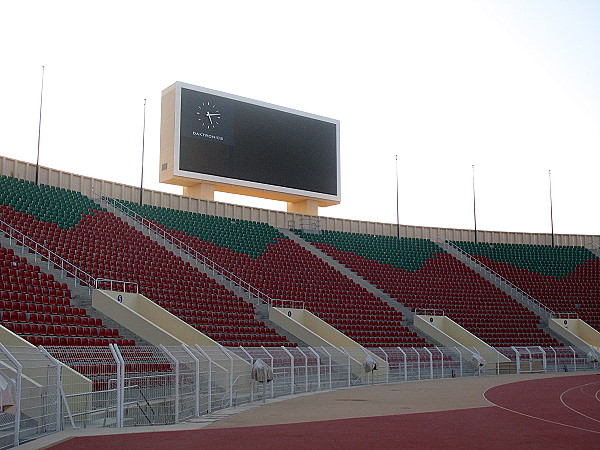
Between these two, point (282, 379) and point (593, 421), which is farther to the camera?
point (282, 379)

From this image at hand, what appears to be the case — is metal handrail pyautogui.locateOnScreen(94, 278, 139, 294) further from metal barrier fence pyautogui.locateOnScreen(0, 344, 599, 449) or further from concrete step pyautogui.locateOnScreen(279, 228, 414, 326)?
concrete step pyautogui.locateOnScreen(279, 228, 414, 326)

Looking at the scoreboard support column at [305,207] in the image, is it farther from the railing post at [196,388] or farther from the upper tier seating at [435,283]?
the railing post at [196,388]

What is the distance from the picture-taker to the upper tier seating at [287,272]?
31953 millimetres

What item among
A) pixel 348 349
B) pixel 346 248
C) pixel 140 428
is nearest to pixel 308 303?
pixel 348 349

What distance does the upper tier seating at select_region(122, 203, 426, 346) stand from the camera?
105ft

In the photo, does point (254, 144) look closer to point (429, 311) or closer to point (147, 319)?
point (429, 311)

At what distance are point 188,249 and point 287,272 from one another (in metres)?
5.09

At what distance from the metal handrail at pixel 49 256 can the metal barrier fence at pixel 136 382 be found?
710cm

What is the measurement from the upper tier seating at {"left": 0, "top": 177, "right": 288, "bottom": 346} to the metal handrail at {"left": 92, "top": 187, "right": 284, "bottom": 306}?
1178 mm

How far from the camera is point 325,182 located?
43062 millimetres

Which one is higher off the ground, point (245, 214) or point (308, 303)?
point (245, 214)

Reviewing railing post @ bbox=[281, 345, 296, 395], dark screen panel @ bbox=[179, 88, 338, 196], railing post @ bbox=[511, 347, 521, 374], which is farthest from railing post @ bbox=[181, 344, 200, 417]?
dark screen panel @ bbox=[179, 88, 338, 196]

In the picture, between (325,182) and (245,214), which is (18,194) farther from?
(325,182)

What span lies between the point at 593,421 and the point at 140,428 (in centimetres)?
826
